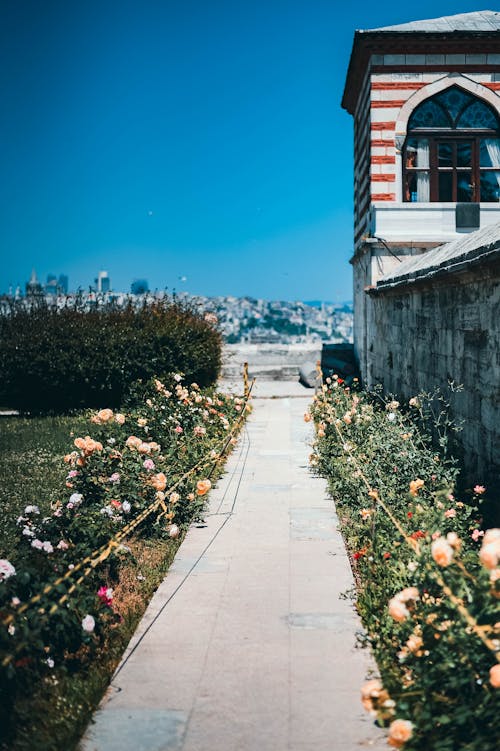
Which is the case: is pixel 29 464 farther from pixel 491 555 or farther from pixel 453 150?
pixel 453 150

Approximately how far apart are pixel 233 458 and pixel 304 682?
6594 millimetres

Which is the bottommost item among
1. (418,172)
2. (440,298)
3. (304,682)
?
(304,682)

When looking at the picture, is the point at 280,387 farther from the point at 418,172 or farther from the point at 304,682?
the point at 304,682

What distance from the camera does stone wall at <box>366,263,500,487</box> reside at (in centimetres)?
642

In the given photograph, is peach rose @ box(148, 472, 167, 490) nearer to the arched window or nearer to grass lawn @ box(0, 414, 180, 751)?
grass lawn @ box(0, 414, 180, 751)

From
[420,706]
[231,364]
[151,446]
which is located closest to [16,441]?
[151,446]

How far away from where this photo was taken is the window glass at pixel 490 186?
15.4 m

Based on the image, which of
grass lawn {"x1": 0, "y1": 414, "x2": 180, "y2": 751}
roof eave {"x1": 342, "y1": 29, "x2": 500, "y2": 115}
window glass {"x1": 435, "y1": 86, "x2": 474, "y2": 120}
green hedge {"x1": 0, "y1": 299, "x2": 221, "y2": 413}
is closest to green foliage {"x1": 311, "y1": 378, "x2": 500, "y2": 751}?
grass lawn {"x1": 0, "y1": 414, "x2": 180, "y2": 751}

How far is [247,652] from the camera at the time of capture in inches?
171

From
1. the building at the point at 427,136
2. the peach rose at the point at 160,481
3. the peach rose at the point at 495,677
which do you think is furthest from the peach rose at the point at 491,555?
the building at the point at 427,136

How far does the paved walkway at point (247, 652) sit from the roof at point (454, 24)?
1140 cm

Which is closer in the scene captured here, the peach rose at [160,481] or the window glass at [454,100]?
the peach rose at [160,481]

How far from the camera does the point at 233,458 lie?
10.5m

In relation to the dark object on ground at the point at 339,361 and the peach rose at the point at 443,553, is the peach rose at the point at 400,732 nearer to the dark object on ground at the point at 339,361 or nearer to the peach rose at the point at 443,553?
the peach rose at the point at 443,553
